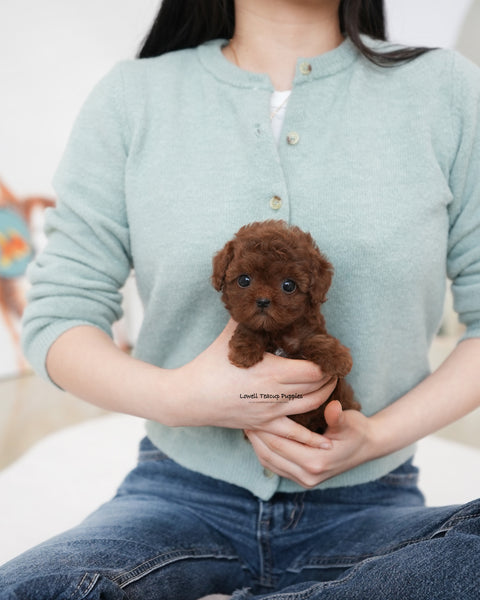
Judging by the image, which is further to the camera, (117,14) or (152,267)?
(117,14)

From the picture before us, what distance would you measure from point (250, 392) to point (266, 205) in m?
0.35

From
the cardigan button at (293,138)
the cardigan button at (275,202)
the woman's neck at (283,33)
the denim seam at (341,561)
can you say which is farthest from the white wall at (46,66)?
the denim seam at (341,561)

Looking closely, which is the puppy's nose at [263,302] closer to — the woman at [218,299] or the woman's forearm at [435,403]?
the woman at [218,299]

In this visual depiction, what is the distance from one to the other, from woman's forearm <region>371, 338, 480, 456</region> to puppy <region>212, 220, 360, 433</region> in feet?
0.93

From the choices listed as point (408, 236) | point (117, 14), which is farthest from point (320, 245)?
point (117, 14)

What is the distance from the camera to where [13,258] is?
367 cm

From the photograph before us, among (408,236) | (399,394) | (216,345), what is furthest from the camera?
(399,394)

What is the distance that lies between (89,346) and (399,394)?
2.10 ft

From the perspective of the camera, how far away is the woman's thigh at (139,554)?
2.59ft

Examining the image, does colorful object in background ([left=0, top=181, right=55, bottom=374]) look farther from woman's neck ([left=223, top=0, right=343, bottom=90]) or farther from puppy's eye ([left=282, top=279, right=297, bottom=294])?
puppy's eye ([left=282, top=279, right=297, bottom=294])

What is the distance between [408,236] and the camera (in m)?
1.08

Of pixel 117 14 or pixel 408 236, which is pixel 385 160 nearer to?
pixel 408 236

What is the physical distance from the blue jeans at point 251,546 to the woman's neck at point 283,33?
0.87 meters

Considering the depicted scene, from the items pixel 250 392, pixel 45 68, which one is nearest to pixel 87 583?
A: pixel 250 392
